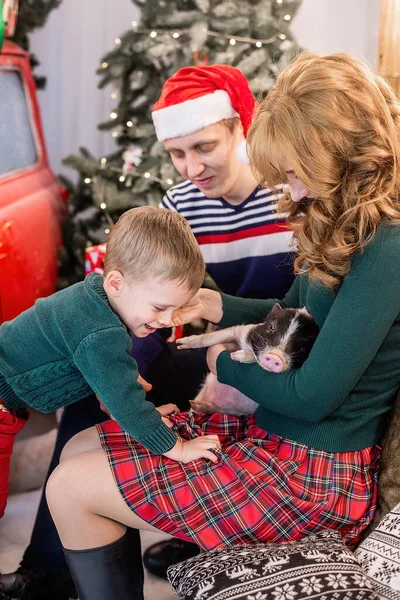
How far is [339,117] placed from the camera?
55.1 inches

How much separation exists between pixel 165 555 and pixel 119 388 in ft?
3.07

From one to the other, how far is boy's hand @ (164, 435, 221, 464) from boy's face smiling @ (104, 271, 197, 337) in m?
0.29

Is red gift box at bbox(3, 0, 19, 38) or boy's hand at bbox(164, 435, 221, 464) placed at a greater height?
red gift box at bbox(3, 0, 19, 38)

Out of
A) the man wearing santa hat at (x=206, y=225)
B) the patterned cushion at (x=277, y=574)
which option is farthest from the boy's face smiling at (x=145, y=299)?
the patterned cushion at (x=277, y=574)

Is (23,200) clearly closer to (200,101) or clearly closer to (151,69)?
(151,69)

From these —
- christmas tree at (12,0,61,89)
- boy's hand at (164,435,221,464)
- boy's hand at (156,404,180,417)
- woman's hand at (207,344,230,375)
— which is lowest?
boy's hand at (156,404,180,417)

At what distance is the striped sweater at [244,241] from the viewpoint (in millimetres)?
2230

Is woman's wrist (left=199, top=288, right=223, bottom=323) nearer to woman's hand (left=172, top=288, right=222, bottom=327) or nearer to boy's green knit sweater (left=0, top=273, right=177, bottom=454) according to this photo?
woman's hand (left=172, top=288, right=222, bottom=327)

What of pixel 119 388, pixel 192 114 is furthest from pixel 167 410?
pixel 192 114

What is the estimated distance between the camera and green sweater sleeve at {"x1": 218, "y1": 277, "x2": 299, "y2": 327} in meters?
1.95

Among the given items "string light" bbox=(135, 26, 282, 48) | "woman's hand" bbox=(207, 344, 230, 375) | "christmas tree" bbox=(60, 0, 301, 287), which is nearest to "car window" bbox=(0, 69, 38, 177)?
"christmas tree" bbox=(60, 0, 301, 287)

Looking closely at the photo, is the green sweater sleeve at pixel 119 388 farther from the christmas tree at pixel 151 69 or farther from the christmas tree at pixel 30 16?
the christmas tree at pixel 30 16

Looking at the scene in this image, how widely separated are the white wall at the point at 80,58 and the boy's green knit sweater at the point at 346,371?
8.64ft

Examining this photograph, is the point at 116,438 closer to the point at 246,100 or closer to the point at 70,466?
the point at 70,466
